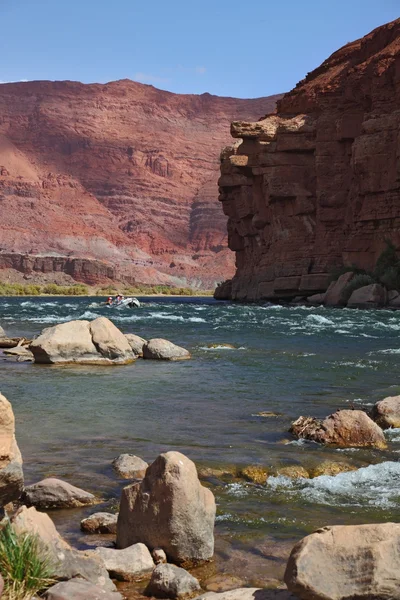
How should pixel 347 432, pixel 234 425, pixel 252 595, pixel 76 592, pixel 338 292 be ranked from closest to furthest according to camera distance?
pixel 76 592
pixel 252 595
pixel 347 432
pixel 234 425
pixel 338 292

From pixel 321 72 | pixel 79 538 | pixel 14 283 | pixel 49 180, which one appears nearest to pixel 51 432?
pixel 79 538

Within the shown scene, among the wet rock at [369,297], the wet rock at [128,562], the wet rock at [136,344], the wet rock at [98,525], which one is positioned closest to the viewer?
the wet rock at [128,562]

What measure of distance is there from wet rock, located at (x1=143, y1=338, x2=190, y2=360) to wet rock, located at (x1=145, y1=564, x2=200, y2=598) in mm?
15163

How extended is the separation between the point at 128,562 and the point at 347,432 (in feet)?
16.8

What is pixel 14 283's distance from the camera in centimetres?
12231

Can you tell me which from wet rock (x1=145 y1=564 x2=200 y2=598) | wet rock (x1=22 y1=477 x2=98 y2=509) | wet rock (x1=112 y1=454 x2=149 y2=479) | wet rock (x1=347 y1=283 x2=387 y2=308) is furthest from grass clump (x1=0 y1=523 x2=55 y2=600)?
wet rock (x1=347 y1=283 x2=387 y2=308)

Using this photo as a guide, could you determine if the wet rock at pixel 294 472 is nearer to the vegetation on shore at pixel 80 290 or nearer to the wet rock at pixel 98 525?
the wet rock at pixel 98 525

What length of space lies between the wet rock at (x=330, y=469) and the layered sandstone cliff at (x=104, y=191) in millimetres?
119626

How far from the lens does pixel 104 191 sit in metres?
172

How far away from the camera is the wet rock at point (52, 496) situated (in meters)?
7.15

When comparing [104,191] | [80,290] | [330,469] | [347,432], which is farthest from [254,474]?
[104,191]

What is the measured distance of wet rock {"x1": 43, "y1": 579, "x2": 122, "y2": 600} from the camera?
14.5 feet

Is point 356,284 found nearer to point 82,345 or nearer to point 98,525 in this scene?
point 82,345

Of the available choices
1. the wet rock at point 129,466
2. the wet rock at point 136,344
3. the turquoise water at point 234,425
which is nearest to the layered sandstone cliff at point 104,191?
the wet rock at point 136,344
